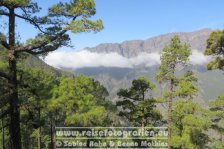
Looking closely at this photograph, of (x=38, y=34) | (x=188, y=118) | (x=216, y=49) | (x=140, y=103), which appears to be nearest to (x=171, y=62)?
(x=140, y=103)

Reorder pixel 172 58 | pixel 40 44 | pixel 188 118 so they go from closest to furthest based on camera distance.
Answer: pixel 40 44 < pixel 172 58 < pixel 188 118

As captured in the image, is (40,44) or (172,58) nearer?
(40,44)

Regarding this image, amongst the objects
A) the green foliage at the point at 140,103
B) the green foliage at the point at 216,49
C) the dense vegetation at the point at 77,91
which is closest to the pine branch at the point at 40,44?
the dense vegetation at the point at 77,91

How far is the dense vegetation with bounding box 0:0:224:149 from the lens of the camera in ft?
42.8

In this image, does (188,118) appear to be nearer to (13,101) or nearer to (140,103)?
(140,103)

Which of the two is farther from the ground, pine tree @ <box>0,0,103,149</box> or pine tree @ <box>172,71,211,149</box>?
pine tree @ <box>0,0,103,149</box>

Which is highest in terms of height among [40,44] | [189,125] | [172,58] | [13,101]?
[172,58]

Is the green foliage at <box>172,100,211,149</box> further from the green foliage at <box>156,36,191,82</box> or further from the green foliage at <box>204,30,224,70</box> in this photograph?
the green foliage at <box>204,30,224,70</box>

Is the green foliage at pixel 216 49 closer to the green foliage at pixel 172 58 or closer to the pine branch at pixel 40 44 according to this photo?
the green foliage at pixel 172 58

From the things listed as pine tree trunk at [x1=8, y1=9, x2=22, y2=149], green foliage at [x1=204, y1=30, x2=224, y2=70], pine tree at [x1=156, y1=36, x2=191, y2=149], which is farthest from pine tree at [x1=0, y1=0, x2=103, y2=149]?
pine tree at [x1=156, y1=36, x2=191, y2=149]

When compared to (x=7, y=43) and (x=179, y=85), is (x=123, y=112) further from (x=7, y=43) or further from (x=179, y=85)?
(x=7, y=43)

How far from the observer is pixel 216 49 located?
26031 mm

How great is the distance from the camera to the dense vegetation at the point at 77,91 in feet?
42.8

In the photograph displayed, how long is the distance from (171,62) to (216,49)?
532 inches
